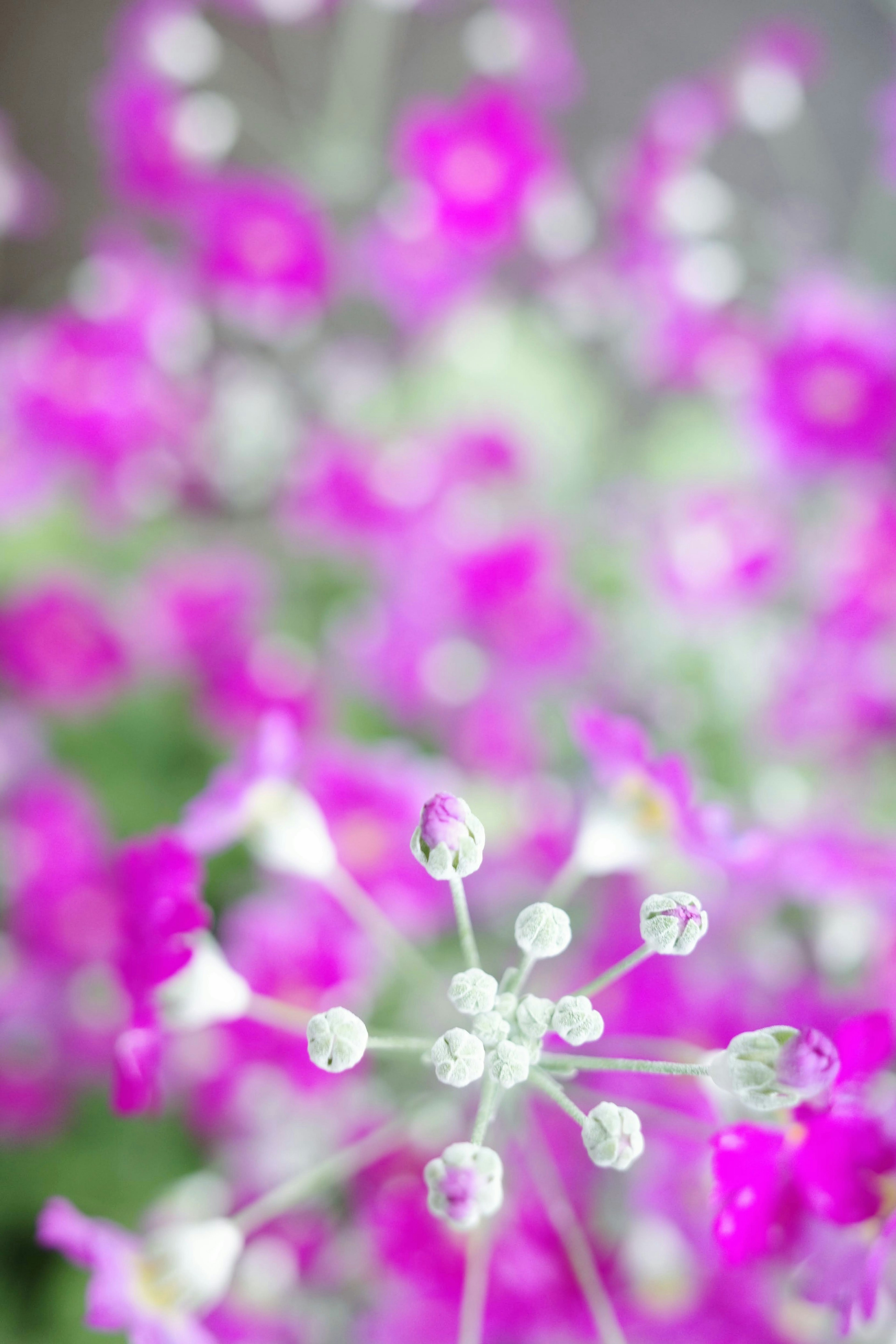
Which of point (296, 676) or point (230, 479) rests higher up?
point (230, 479)

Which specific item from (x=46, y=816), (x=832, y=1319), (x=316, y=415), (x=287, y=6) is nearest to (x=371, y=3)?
(x=287, y=6)

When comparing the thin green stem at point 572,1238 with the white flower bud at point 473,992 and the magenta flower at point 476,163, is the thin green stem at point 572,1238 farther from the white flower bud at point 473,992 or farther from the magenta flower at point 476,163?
the magenta flower at point 476,163

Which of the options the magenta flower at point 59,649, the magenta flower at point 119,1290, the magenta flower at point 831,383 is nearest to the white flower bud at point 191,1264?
the magenta flower at point 119,1290

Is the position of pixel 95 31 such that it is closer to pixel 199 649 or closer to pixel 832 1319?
pixel 199 649

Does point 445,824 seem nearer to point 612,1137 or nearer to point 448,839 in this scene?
point 448,839

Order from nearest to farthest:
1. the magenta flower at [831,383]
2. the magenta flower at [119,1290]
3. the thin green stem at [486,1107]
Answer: the thin green stem at [486,1107]
the magenta flower at [119,1290]
the magenta flower at [831,383]

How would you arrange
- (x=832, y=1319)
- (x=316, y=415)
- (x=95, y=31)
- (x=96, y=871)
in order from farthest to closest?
(x=95, y=31)
(x=316, y=415)
(x=96, y=871)
(x=832, y=1319)

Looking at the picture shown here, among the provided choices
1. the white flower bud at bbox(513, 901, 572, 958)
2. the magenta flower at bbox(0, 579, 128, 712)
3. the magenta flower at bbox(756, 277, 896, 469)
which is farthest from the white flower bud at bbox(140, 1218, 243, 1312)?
the magenta flower at bbox(756, 277, 896, 469)
